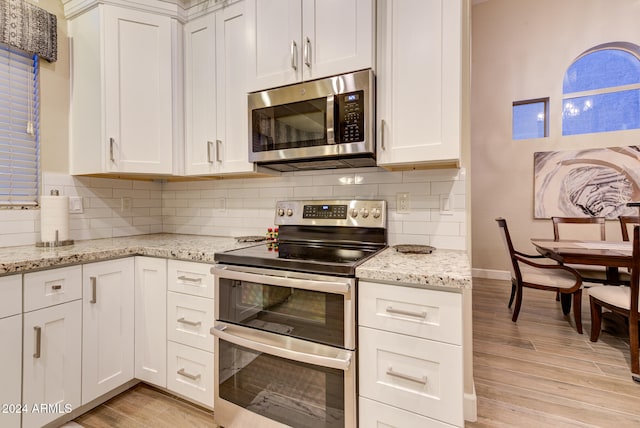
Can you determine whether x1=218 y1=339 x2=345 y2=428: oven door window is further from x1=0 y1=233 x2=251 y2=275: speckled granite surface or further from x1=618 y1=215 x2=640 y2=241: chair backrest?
x1=618 y1=215 x2=640 y2=241: chair backrest

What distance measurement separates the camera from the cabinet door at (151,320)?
1.69m

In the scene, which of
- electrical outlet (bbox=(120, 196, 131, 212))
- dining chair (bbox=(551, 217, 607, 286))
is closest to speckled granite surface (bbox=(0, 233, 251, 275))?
electrical outlet (bbox=(120, 196, 131, 212))

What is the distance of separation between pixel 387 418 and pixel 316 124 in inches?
54.3

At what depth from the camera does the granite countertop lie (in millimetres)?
1061

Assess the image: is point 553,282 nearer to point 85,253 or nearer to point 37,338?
point 85,253

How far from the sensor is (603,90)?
3.92 m

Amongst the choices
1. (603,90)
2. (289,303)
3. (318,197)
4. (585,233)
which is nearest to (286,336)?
(289,303)

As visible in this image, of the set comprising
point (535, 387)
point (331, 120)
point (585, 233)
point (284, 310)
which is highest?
point (331, 120)

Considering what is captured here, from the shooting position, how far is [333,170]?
1885 millimetres

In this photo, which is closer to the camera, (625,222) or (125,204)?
(125,204)

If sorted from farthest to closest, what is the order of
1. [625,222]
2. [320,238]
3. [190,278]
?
[625,222] < [320,238] < [190,278]

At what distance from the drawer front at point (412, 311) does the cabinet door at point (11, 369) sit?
1.50 metres

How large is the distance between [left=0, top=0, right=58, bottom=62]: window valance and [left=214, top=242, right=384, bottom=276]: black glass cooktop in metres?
1.71

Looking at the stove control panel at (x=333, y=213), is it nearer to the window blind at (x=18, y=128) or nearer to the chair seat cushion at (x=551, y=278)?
the window blind at (x=18, y=128)
